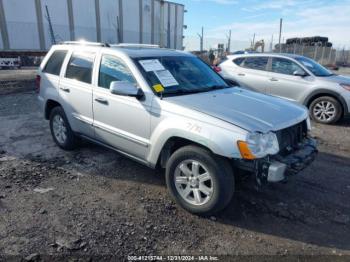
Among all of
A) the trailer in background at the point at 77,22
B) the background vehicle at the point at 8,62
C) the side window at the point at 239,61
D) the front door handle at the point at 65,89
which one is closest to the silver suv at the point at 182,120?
the front door handle at the point at 65,89

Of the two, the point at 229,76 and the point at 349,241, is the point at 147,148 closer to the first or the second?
the point at 349,241

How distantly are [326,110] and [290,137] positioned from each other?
4594 mm

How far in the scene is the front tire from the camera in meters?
2.94

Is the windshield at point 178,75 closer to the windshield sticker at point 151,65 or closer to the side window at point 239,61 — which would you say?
the windshield sticker at point 151,65

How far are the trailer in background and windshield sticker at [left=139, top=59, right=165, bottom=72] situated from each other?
12.6 metres

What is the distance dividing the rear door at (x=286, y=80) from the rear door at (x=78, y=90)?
202 inches

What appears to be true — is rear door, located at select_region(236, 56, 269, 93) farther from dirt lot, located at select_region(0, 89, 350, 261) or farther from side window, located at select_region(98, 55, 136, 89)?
side window, located at select_region(98, 55, 136, 89)

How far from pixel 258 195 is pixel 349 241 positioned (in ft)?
3.62

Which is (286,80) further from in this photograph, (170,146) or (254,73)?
(170,146)

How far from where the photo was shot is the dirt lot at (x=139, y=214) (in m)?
2.78

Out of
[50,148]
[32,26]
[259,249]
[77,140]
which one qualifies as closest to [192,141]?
[259,249]

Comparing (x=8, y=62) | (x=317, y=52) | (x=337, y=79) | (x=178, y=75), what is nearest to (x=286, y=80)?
(x=337, y=79)

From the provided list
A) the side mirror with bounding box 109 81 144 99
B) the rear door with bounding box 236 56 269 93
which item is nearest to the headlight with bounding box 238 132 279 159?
the side mirror with bounding box 109 81 144 99

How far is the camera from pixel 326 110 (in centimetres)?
712
